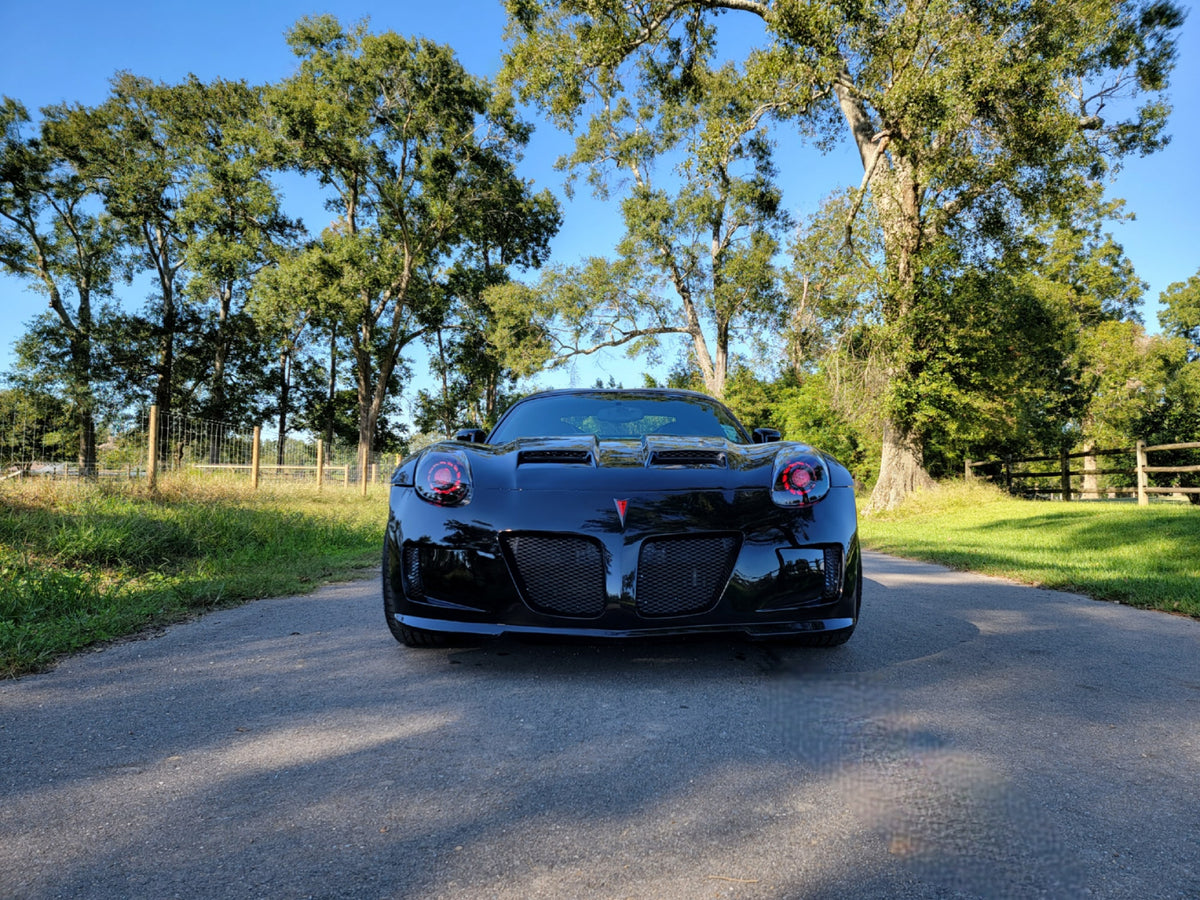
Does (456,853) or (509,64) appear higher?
(509,64)

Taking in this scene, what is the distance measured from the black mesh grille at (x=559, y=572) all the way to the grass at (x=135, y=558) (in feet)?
7.04

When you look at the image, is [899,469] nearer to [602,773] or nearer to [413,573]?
[413,573]

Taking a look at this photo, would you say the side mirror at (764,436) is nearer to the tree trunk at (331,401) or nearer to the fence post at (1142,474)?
the fence post at (1142,474)

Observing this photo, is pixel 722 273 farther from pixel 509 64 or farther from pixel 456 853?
pixel 456 853

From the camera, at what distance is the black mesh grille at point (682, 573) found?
2.52 metres

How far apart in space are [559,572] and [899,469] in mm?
14352

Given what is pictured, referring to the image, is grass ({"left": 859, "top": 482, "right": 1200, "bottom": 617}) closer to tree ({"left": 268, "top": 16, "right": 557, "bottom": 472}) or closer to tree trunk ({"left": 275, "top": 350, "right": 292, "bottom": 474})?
tree ({"left": 268, "top": 16, "right": 557, "bottom": 472})

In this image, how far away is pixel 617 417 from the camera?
4.00 m

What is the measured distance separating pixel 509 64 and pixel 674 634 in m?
16.4

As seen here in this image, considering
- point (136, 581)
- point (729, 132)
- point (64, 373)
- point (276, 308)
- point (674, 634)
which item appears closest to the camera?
point (674, 634)

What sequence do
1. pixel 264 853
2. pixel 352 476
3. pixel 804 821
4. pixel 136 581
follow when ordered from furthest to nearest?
pixel 352 476, pixel 136 581, pixel 804 821, pixel 264 853

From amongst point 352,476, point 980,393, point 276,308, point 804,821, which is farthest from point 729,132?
point 276,308

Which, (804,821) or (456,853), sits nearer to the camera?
(456,853)

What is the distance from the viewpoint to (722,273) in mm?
26031
